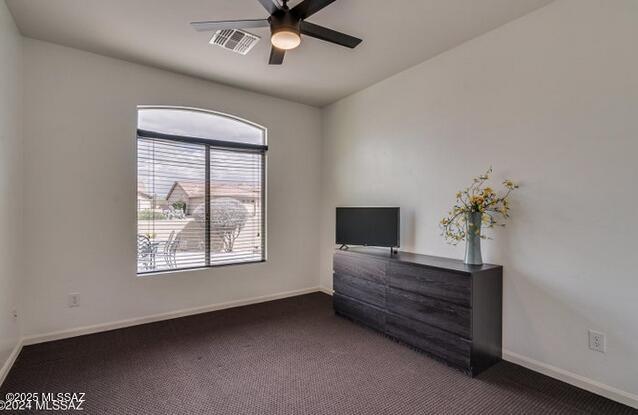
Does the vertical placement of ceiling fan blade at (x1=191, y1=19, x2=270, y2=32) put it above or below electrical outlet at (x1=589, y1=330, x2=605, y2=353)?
above

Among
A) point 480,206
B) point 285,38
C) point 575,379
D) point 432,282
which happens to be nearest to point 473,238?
point 480,206

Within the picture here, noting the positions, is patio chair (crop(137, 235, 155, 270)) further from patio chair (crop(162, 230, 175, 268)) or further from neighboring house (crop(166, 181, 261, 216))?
neighboring house (crop(166, 181, 261, 216))

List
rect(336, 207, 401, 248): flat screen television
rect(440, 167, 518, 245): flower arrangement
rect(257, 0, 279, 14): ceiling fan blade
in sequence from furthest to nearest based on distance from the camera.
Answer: rect(336, 207, 401, 248): flat screen television
rect(440, 167, 518, 245): flower arrangement
rect(257, 0, 279, 14): ceiling fan blade

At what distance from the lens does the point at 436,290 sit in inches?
107

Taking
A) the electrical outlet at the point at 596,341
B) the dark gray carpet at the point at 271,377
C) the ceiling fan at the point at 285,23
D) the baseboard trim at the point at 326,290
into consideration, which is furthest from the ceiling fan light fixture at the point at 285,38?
the baseboard trim at the point at 326,290

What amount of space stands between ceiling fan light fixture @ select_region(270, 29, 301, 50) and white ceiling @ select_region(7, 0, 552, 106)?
395 millimetres

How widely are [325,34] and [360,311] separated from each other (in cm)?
268

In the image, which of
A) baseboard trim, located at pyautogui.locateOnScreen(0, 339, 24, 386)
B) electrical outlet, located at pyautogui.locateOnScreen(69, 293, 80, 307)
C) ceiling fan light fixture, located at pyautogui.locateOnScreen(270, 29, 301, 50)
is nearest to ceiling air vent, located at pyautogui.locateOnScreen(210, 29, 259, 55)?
ceiling fan light fixture, located at pyautogui.locateOnScreen(270, 29, 301, 50)

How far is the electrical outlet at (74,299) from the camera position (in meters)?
3.14

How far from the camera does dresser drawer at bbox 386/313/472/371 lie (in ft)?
8.27

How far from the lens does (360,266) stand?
3.52 m

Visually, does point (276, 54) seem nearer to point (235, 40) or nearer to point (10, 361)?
point (235, 40)

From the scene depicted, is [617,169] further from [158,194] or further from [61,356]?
[61,356]

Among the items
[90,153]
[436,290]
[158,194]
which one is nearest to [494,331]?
[436,290]
